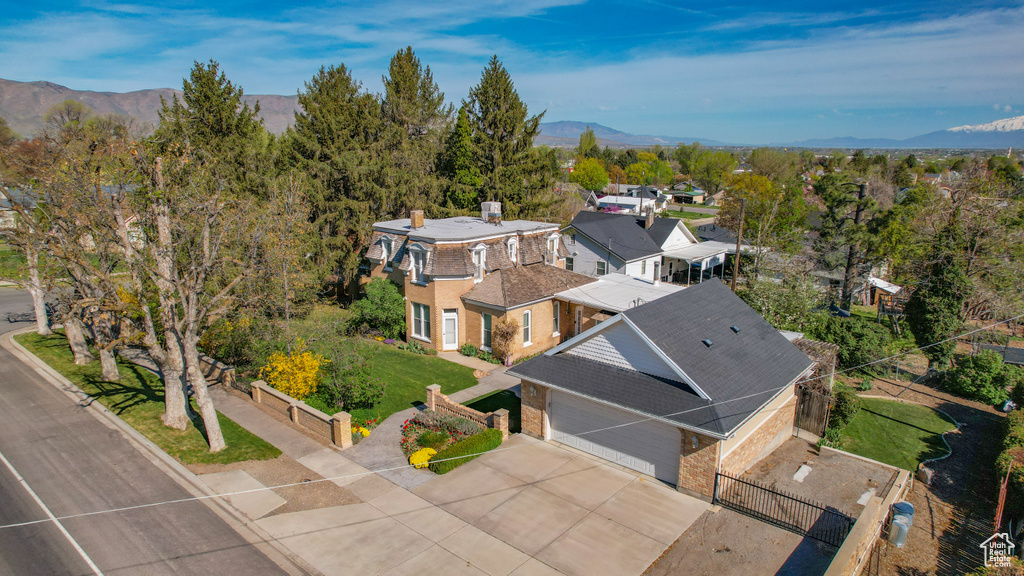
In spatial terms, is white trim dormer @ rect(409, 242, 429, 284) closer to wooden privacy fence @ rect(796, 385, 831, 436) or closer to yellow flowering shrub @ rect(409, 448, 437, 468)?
yellow flowering shrub @ rect(409, 448, 437, 468)

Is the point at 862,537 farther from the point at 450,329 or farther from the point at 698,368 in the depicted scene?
the point at 450,329

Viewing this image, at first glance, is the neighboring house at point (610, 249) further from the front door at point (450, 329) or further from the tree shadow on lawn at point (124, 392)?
the tree shadow on lawn at point (124, 392)

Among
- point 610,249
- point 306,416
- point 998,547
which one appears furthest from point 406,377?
point 610,249

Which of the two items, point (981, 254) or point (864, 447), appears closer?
point (864, 447)

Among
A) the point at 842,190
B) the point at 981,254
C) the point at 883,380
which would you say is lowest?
the point at 883,380

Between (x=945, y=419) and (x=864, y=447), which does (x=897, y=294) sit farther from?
(x=864, y=447)

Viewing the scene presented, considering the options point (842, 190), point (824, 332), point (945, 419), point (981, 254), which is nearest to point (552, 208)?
point (842, 190)

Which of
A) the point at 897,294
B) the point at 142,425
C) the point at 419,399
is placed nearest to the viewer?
the point at 142,425
